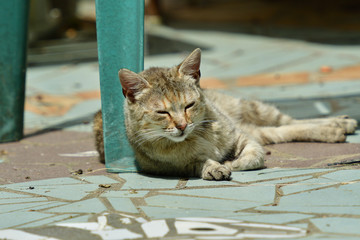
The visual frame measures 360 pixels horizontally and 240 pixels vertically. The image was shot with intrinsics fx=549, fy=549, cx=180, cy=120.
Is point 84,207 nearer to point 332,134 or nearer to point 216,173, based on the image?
point 216,173

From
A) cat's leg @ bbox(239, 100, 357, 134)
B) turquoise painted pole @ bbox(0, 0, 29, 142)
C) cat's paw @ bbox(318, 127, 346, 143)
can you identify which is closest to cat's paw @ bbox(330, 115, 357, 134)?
cat's paw @ bbox(318, 127, 346, 143)

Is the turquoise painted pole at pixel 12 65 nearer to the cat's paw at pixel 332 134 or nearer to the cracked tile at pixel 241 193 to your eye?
the cracked tile at pixel 241 193

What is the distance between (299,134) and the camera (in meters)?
5.08

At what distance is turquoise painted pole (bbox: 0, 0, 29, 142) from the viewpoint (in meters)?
5.66

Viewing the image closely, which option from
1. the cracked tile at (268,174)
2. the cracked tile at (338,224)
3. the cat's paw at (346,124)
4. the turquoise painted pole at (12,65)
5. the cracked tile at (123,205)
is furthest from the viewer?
the turquoise painted pole at (12,65)

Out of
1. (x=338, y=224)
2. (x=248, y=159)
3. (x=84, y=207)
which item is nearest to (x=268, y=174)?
(x=248, y=159)

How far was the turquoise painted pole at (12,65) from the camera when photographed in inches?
223

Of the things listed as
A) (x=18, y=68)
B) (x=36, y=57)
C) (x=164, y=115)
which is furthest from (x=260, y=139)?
(x=36, y=57)

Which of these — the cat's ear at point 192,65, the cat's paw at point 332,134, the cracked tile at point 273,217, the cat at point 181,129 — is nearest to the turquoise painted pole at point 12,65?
the cat at point 181,129

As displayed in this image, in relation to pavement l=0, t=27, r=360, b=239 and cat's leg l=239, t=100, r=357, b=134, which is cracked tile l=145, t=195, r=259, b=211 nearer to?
pavement l=0, t=27, r=360, b=239

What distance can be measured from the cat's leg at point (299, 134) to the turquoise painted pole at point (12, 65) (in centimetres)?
252

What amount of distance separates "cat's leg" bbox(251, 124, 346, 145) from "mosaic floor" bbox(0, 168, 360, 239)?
0.99m

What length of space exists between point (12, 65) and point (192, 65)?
7.81 feet

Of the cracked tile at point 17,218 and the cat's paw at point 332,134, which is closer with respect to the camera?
the cracked tile at point 17,218
